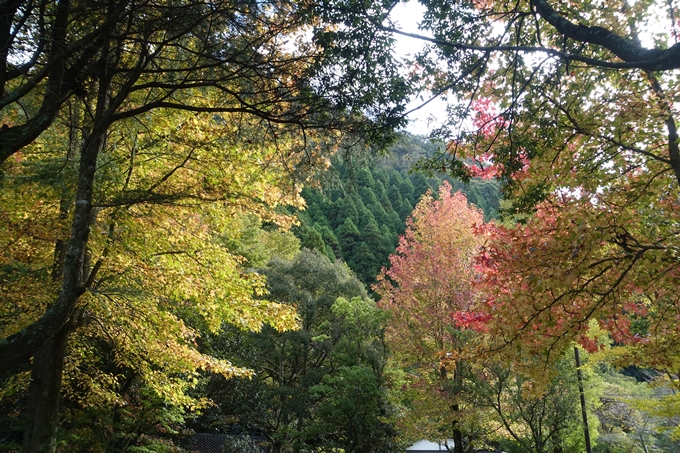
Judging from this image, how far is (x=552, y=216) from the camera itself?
17.1 feet

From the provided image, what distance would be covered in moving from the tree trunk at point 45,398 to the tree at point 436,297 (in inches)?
324

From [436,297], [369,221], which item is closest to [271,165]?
[436,297]

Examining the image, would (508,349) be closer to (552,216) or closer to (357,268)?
(552,216)

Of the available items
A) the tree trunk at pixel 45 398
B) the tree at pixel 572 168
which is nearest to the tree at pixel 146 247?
the tree trunk at pixel 45 398

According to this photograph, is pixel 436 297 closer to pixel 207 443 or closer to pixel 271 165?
pixel 271 165

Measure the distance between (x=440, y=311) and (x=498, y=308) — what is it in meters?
6.47

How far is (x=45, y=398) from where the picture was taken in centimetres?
482

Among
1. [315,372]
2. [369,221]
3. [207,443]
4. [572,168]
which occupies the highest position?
[369,221]

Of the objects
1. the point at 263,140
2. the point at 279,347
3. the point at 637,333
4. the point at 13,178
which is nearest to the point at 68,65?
the point at 13,178

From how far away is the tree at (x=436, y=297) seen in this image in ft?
34.7

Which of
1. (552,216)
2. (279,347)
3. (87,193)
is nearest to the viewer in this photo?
(87,193)

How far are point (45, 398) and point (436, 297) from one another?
9.01 m

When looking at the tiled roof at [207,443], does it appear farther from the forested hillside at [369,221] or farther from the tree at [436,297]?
the forested hillside at [369,221]

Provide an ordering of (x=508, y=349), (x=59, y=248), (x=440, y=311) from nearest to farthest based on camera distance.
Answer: (x=508, y=349) → (x=59, y=248) → (x=440, y=311)
